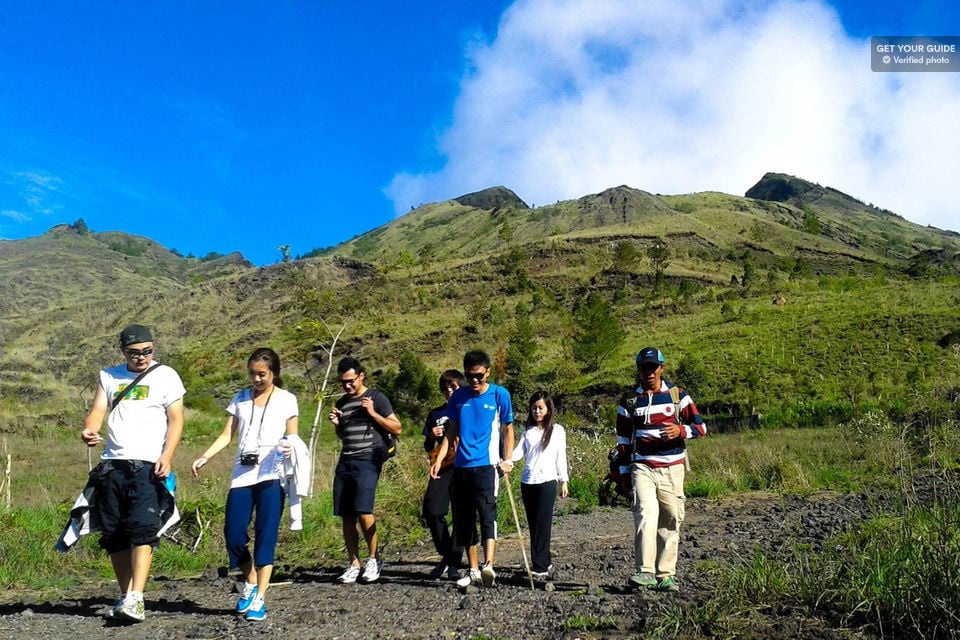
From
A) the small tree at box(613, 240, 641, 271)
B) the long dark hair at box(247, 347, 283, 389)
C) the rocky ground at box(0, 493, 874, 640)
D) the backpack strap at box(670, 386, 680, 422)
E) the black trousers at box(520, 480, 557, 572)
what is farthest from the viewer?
the small tree at box(613, 240, 641, 271)

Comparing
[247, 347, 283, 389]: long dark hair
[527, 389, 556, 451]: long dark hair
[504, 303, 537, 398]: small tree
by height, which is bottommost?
[527, 389, 556, 451]: long dark hair

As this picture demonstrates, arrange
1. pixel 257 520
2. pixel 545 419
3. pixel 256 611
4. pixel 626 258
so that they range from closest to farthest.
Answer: pixel 256 611
pixel 257 520
pixel 545 419
pixel 626 258

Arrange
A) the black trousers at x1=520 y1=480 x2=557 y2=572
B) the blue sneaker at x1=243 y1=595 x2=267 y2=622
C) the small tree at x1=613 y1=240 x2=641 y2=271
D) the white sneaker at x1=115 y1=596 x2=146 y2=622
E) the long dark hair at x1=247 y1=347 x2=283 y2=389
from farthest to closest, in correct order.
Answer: the small tree at x1=613 y1=240 x2=641 y2=271 < the black trousers at x1=520 y1=480 x2=557 y2=572 < the long dark hair at x1=247 y1=347 x2=283 y2=389 < the blue sneaker at x1=243 y1=595 x2=267 y2=622 < the white sneaker at x1=115 y1=596 x2=146 y2=622

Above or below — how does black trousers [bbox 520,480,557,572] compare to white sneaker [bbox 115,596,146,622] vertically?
above

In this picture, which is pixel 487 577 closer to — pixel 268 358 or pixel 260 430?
pixel 260 430

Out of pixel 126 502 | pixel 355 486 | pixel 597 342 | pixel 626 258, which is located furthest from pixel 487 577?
pixel 626 258

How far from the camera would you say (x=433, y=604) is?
452 cm

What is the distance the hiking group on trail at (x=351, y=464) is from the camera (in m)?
4.11

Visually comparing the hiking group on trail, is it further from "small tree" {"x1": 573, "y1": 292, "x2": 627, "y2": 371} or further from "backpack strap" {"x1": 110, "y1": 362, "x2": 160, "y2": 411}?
"small tree" {"x1": 573, "y1": 292, "x2": 627, "y2": 371}

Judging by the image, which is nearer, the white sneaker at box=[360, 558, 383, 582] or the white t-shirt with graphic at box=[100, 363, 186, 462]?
the white t-shirt with graphic at box=[100, 363, 186, 462]

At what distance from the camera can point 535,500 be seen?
17.3ft

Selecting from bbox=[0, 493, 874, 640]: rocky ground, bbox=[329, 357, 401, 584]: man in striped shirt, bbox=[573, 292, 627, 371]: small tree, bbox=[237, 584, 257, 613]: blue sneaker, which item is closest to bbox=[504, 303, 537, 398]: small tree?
bbox=[573, 292, 627, 371]: small tree

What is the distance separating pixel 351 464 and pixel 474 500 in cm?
101

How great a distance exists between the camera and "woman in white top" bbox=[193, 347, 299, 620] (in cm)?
425
